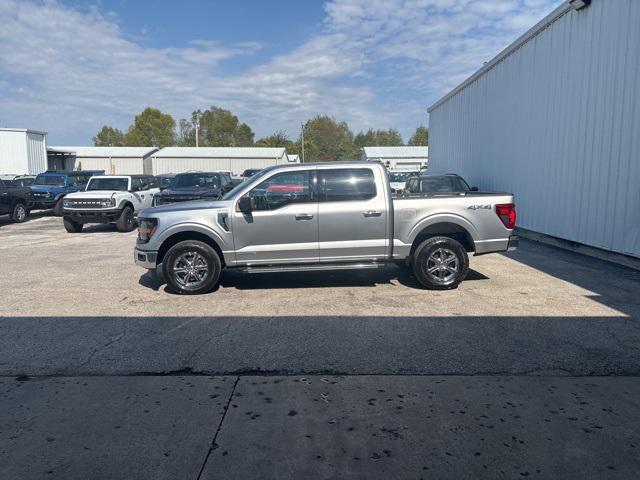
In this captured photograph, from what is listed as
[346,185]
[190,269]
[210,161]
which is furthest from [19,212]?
[210,161]

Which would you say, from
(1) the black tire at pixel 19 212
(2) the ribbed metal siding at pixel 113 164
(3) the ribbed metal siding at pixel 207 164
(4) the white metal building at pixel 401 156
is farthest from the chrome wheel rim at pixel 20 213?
(4) the white metal building at pixel 401 156

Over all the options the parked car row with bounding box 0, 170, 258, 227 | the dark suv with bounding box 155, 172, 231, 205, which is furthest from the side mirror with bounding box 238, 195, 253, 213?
the dark suv with bounding box 155, 172, 231, 205

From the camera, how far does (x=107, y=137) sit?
10675 centimetres

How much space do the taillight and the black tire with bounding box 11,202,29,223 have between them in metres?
18.3

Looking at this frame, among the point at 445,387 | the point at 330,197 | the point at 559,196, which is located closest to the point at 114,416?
the point at 445,387

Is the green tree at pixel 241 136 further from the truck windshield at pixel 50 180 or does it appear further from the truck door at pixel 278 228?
the truck door at pixel 278 228

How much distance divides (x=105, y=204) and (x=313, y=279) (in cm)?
1011

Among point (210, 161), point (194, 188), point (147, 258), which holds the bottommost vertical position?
point (147, 258)

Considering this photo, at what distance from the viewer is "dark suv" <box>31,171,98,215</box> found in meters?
21.4

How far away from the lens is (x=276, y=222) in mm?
7586

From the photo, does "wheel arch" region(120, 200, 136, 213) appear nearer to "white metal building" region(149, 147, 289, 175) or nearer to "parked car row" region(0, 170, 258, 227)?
"parked car row" region(0, 170, 258, 227)

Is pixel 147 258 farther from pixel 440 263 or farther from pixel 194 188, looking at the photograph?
pixel 194 188

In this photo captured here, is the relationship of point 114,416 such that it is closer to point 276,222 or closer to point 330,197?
point 276,222

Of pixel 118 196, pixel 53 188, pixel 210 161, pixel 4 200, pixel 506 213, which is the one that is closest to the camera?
pixel 506 213
